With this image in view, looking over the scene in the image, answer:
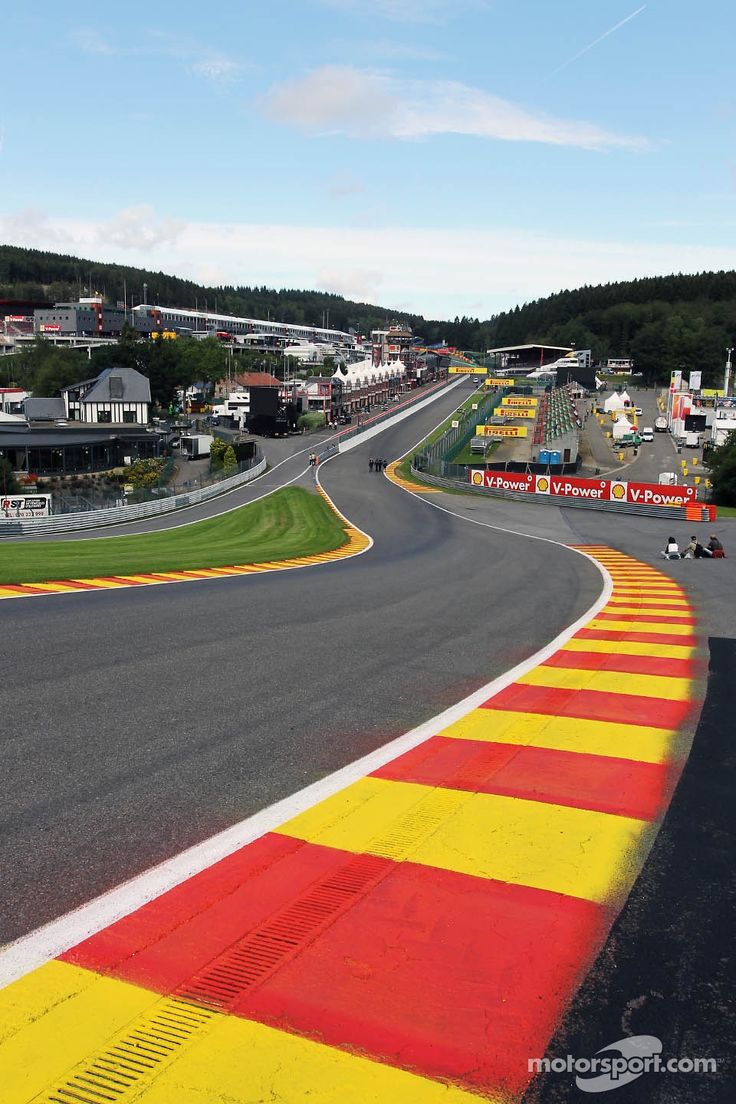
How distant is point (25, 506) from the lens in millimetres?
50750

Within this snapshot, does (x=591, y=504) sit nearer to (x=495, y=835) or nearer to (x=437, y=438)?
(x=437, y=438)

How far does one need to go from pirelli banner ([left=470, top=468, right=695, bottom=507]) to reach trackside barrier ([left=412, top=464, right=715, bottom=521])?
355 mm

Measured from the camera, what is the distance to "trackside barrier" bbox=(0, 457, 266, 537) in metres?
47.1

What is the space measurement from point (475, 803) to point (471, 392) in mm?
153094

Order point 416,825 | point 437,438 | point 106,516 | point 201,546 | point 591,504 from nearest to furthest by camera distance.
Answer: point 416,825 → point 201,546 → point 106,516 → point 591,504 → point 437,438

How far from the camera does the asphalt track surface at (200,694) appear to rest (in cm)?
768

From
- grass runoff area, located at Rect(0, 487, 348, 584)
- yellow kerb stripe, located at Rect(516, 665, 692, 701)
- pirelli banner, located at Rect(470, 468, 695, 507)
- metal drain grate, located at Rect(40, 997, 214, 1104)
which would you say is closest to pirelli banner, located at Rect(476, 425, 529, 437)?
pirelli banner, located at Rect(470, 468, 695, 507)

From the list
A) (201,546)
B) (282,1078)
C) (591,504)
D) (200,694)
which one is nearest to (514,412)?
(591,504)

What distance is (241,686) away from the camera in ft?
39.7

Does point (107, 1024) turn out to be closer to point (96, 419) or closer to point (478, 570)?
point (478, 570)

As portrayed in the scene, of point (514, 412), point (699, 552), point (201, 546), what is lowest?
point (201, 546)

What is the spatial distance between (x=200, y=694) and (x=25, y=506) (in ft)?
144

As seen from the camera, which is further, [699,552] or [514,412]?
[514,412]

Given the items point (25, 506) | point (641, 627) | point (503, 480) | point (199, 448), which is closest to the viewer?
point (641, 627)
